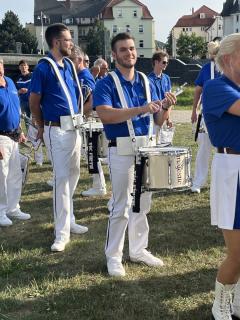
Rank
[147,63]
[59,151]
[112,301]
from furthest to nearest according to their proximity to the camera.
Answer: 1. [147,63]
2. [59,151]
3. [112,301]

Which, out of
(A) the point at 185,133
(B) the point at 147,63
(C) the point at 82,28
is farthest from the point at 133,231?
(C) the point at 82,28

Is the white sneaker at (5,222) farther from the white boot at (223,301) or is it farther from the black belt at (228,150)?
the black belt at (228,150)

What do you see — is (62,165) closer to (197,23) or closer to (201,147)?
(201,147)

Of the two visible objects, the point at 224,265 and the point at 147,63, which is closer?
the point at 224,265

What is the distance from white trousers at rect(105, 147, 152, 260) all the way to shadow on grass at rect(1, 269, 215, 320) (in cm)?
38

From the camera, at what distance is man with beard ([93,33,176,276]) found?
14.1ft

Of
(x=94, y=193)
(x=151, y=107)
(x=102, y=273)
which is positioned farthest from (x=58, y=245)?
(x=94, y=193)

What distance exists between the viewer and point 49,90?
528cm

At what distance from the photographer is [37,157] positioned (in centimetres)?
1012

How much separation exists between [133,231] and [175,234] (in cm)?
98

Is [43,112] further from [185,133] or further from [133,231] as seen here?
[185,133]

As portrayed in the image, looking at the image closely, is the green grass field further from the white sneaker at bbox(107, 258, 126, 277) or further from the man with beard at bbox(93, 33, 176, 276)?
the man with beard at bbox(93, 33, 176, 276)

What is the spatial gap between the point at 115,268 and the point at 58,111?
1.79m

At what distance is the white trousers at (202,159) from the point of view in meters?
7.33
